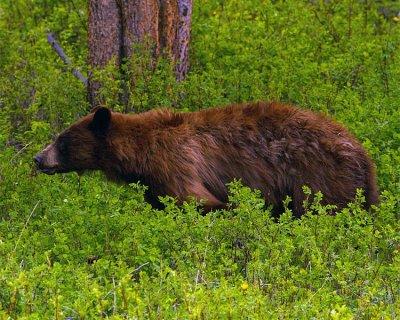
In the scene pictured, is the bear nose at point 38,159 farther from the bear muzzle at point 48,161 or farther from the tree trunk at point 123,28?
the tree trunk at point 123,28

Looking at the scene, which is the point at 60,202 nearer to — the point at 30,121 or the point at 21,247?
the point at 21,247

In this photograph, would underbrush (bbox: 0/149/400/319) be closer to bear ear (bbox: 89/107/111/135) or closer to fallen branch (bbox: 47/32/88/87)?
bear ear (bbox: 89/107/111/135)

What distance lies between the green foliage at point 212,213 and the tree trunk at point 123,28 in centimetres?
24

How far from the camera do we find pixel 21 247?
724 cm

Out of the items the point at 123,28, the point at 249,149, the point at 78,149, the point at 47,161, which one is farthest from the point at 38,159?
the point at 123,28

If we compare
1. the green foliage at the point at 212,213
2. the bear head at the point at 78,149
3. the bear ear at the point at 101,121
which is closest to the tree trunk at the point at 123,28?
the green foliage at the point at 212,213

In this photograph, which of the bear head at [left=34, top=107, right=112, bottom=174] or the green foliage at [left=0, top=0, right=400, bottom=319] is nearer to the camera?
the green foliage at [left=0, top=0, right=400, bottom=319]

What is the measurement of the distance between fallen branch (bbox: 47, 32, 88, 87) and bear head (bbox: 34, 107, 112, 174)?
2210mm

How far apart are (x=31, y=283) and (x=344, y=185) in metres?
3.54

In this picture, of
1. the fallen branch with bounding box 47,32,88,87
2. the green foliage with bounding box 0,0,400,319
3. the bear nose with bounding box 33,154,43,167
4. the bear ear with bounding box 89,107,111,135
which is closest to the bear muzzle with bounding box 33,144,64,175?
the bear nose with bounding box 33,154,43,167

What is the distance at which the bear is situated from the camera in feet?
29.1

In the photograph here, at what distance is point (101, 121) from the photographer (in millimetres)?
8961

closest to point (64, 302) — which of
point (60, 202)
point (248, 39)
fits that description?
point (60, 202)

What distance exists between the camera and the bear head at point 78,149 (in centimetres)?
902
